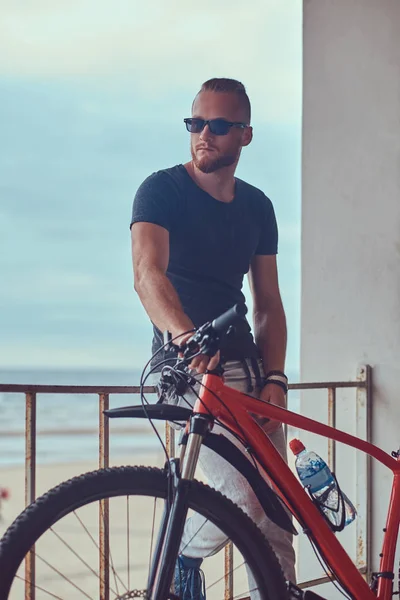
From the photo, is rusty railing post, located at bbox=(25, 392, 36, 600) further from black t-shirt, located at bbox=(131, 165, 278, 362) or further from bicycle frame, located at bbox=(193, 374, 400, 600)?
bicycle frame, located at bbox=(193, 374, 400, 600)

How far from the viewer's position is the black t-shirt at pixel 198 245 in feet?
5.87

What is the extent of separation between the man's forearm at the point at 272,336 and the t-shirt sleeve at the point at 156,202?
40 cm

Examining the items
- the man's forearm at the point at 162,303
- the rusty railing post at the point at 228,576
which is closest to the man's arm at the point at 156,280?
the man's forearm at the point at 162,303

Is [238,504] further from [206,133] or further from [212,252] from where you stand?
[206,133]

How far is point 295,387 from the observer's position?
8.24ft

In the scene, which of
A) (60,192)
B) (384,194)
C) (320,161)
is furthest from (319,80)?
(60,192)

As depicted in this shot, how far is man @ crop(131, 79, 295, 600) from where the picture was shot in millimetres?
1691

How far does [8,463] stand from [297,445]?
39.0ft

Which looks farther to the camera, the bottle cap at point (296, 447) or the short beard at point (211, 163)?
the short beard at point (211, 163)

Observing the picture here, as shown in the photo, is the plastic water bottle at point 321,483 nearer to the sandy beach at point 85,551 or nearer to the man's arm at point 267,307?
the man's arm at point 267,307

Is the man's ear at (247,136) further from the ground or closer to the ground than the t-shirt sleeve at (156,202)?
further from the ground

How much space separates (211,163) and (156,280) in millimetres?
378

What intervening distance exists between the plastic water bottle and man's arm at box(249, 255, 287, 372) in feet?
1.18

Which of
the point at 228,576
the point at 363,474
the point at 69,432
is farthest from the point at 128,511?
the point at 69,432
